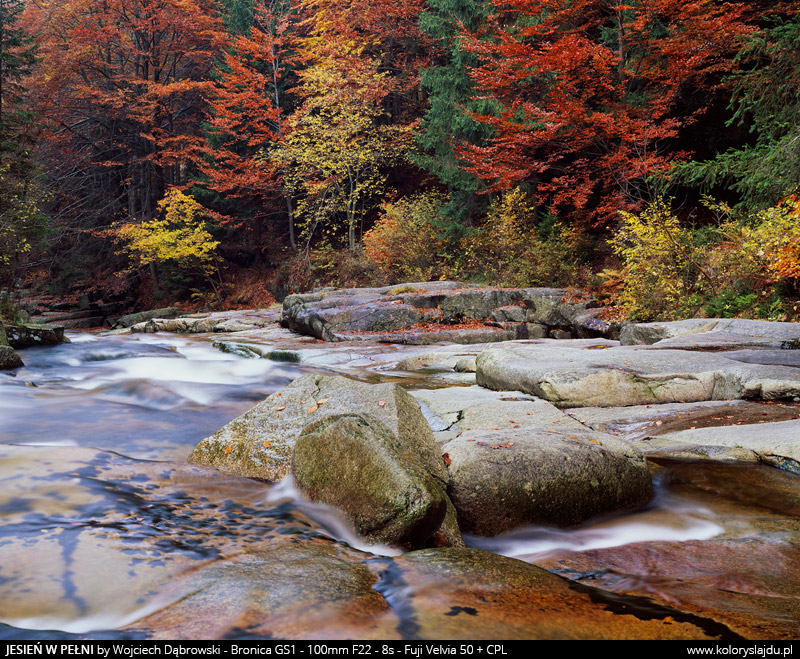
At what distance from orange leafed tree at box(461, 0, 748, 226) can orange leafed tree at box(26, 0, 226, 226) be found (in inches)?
622

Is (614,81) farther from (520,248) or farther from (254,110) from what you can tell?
(254,110)

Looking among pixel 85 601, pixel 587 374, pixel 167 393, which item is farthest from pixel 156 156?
pixel 85 601

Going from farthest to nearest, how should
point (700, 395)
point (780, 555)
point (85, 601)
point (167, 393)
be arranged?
Answer: 1. point (167, 393)
2. point (700, 395)
3. point (780, 555)
4. point (85, 601)

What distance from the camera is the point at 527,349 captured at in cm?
745

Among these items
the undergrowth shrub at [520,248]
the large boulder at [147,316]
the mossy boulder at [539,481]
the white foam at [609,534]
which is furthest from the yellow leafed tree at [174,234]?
the white foam at [609,534]

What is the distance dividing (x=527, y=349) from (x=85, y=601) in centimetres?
631

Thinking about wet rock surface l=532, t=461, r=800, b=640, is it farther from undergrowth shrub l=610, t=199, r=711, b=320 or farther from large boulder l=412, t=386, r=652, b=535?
undergrowth shrub l=610, t=199, r=711, b=320

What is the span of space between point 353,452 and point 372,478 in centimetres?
19

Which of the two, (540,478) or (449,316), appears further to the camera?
(449,316)

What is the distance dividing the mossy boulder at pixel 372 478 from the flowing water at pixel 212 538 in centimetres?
11

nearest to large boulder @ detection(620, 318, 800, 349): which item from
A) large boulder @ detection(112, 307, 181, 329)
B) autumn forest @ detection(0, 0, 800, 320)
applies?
autumn forest @ detection(0, 0, 800, 320)

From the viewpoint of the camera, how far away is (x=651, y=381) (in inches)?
221

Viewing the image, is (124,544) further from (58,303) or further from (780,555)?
(58,303)

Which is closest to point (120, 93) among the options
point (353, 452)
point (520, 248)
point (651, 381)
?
point (520, 248)
